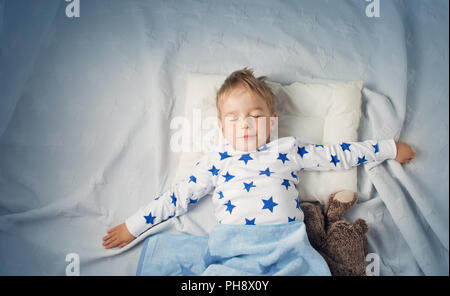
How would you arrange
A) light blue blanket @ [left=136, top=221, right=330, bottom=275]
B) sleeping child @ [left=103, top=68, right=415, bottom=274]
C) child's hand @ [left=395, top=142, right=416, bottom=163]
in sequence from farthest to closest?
child's hand @ [left=395, top=142, right=416, bottom=163] → sleeping child @ [left=103, top=68, right=415, bottom=274] → light blue blanket @ [left=136, top=221, right=330, bottom=275]

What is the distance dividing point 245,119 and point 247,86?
4.3 inches

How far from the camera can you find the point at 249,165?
0.97 metres

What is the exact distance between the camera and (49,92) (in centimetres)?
113

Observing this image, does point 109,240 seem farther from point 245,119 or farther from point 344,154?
point 344,154

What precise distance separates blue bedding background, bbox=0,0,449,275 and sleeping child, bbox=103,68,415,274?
0.06 meters

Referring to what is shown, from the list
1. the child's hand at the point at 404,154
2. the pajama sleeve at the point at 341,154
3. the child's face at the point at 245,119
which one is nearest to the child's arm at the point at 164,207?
the child's face at the point at 245,119

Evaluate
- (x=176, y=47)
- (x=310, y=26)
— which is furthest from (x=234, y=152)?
(x=310, y=26)

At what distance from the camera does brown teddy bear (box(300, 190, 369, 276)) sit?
0.85 metres

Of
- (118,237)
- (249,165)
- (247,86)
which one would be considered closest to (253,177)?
(249,165)

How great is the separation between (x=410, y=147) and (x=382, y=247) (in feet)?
1.14

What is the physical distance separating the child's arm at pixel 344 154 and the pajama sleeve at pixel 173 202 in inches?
12.2

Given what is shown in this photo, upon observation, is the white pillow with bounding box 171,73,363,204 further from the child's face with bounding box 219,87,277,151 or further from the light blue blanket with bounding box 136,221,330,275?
the light blue blanket with bounding box 136,221,330,275

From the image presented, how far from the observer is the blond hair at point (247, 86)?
3.22 ft

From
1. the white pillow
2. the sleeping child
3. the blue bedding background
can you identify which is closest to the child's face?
the sleeping child
